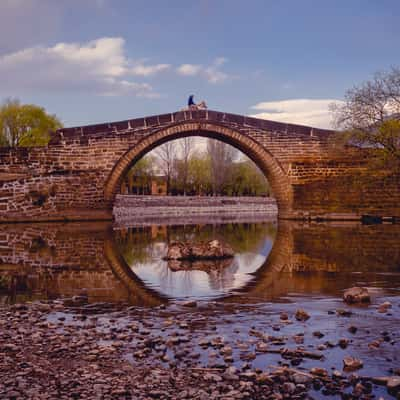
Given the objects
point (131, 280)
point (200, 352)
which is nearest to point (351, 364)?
point (200, 352)

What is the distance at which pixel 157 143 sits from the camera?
2364 centimetres

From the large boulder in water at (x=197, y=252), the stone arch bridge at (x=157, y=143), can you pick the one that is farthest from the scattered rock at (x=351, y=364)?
the stone arch bridge at (x=157, y=143)

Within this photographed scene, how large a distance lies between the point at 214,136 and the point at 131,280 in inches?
692

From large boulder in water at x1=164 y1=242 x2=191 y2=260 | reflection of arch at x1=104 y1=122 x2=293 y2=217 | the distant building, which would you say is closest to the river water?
large boulder in water at x1=164 y1=242 x2=191 y2=260

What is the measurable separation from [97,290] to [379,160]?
16.5 meters

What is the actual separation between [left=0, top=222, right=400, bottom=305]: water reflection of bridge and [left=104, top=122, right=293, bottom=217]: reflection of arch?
27.7ft

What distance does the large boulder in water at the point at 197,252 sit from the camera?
10.0m

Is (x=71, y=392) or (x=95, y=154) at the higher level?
(x=95, y=154)

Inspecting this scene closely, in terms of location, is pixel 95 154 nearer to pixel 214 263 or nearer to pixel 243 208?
pixel 214 263

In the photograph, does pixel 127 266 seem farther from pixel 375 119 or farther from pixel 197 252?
pixel 375 119

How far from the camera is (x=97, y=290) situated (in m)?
6.81

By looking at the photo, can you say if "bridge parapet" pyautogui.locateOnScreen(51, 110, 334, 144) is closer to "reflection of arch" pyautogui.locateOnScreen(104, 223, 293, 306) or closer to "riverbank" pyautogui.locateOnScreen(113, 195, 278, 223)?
"riverbank" pyautogui.locateOnScreen(113, 195, 278, 223)

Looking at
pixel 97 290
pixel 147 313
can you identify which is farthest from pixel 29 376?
pixel 97 290

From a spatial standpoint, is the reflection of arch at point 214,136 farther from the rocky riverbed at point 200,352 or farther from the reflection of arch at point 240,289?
the rocky riverbed at point 200,352
